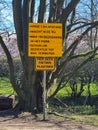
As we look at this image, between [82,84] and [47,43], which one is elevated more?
[47,43]

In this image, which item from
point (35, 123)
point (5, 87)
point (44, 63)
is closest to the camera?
point (35, 123)

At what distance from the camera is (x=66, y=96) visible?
74.3ft

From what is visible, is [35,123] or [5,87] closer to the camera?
[35,123]

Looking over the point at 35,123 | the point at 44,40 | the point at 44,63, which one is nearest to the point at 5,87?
the point at 44,63

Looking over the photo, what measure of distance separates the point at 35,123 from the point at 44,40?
227cm

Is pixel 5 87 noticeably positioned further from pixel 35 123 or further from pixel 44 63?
pixel 35 123

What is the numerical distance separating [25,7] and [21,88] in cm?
269

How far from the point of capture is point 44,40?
12242 millimetres

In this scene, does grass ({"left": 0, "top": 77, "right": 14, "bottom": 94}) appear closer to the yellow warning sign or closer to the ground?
the ground

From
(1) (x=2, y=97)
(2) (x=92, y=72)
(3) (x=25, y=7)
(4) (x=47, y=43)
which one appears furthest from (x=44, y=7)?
(2) (x=92, y=72)

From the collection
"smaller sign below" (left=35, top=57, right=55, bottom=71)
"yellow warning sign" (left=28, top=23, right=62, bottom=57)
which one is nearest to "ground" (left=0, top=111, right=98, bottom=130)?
"smaller sign below" (left=35, top=57, right=55, bottom=71)

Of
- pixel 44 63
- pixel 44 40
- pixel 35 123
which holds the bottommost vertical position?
pixel 35 123

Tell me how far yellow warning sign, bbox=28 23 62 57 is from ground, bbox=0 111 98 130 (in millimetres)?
1868

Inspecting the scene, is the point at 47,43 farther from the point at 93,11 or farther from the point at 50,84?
the point at 93,11
